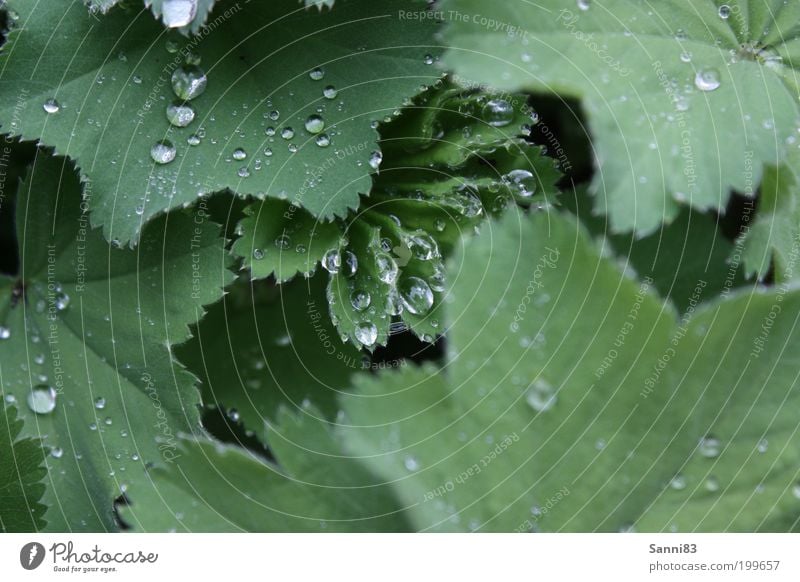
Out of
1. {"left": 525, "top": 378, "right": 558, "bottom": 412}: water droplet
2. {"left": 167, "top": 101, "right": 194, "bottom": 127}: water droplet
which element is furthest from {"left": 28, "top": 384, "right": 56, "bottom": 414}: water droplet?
{"left": 525, "top": 378, "right": 558, "bottom": 412}: water droplet

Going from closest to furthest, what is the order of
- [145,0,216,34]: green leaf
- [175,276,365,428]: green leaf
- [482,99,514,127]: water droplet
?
[145,0,216,34]: green leaf, [482,99,514,127]: water droplet, [175,276,365,428]: green leaf

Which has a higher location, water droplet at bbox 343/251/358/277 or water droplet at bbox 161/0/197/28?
water droplet at bbox 161/0/197/28

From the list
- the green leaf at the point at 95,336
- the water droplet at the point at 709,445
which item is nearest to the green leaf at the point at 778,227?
the water droplet at the point at 709,445

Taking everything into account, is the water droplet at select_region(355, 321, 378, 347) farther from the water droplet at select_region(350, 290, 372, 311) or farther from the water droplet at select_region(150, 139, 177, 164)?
the water droplet at select_region(150, 139, 177, 164)

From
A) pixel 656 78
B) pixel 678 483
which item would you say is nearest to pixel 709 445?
pixel 678 483

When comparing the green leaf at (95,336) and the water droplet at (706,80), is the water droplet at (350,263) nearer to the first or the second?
the green leaf at (95,336)
